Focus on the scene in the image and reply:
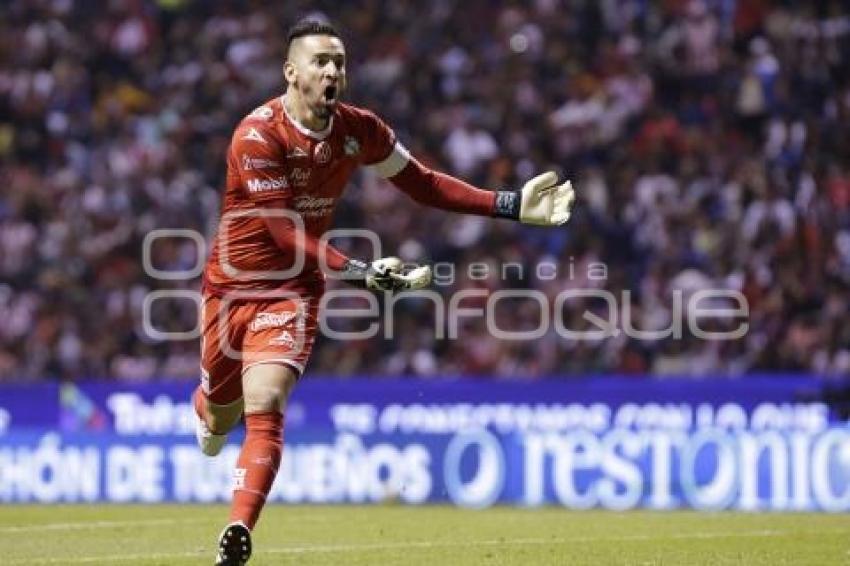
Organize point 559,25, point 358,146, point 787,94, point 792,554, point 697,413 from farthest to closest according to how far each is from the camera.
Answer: point 559,25 → point 787,94 → point 697,413 → point 792,554 → point 358,146

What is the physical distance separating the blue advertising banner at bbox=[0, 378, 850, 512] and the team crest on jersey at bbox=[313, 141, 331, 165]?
24.0 feet

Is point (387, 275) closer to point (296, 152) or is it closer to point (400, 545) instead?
point (296, 152)

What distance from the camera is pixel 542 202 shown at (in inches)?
398

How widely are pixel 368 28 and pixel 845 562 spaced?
14.8m

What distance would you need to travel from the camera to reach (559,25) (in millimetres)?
23047

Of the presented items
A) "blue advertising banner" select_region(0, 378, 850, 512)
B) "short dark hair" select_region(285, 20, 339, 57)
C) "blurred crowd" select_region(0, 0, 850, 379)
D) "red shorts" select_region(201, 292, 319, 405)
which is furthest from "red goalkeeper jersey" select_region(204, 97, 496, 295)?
"blurred crowd" select_region(0, 0, 850, 379)

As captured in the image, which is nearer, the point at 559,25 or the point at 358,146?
the point at 358,146

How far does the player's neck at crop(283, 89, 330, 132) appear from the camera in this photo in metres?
10.0

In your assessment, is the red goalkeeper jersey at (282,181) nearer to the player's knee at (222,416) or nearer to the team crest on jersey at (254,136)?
the team crest on jersey at (254,136)

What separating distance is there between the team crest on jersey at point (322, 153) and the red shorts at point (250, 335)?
2.42ft

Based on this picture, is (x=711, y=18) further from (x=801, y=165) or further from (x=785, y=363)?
(x=785, y=363)

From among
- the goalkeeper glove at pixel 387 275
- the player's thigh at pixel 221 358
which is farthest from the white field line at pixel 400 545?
the goalkeeper glove at pixel 387 275

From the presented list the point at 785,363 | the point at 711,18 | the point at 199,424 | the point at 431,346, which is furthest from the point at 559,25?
the point at 199,424

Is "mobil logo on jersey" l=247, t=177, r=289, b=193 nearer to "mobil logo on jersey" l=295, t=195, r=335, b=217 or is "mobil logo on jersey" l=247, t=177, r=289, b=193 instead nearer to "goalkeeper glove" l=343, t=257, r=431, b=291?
"mobil logo on jersey" l=295, t=195, r=335, b=217
